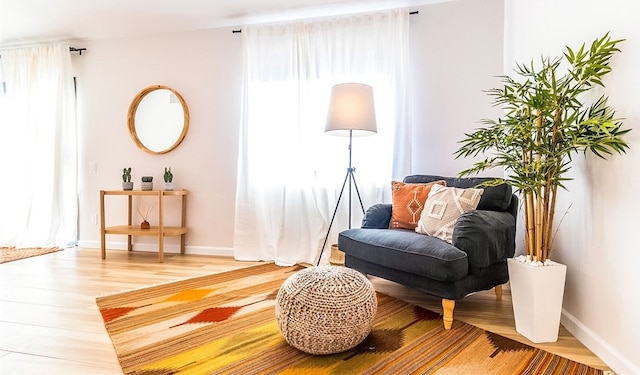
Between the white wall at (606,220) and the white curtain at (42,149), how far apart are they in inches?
187

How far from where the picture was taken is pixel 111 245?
429 centimetres

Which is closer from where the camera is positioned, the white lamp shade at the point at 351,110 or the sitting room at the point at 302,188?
the sitting room at the point at 302,188

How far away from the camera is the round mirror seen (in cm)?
406

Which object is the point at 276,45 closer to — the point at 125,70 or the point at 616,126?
the point at 125,70

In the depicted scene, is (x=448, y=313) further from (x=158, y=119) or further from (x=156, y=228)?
(x=158, y=119)

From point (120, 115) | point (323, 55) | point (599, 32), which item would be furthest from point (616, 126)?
point (120, 115)

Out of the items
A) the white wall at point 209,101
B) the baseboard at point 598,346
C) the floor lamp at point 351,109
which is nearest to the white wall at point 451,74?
the white wall at point 209,101

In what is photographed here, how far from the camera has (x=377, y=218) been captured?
2.78 metres

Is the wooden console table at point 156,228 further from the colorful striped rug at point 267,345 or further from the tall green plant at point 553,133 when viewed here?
the tall green plant at point 553,133

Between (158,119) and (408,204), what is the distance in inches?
117

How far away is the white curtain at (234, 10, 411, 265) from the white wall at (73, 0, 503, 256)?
0.22 meters

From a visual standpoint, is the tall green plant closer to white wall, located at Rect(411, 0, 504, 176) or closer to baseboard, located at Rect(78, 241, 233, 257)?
white wall, located at Rect(411, 0, 504, 176)

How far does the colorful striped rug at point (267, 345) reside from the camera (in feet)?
5.11

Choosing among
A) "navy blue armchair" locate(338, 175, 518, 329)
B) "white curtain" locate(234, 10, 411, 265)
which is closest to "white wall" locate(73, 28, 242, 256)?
"white curtain" locate(234, 10, 411, 265)
